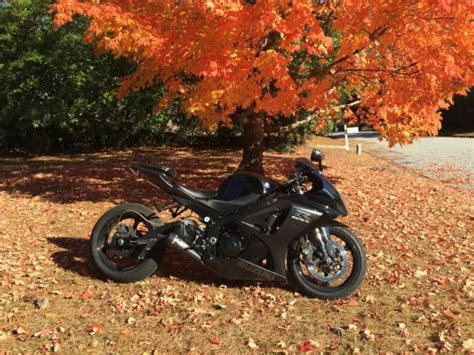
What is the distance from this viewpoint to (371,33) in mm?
6234

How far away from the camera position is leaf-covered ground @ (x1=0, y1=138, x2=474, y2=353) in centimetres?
341

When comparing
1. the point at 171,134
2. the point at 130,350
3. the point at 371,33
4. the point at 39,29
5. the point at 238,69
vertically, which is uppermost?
the point at 39,29

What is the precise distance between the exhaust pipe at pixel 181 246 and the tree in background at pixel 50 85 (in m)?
11.1

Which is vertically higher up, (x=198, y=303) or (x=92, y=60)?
(x=92, y=60)

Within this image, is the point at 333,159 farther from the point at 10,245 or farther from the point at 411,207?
the point at 10,245

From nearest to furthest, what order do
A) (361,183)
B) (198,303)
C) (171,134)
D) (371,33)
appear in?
1. (198,303)
2. (371,33)
3. (361,183)
4. (171,134)

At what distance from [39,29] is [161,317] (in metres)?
14.6

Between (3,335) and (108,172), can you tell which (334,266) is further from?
(108,172)

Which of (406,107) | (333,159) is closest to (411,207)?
(406,107)

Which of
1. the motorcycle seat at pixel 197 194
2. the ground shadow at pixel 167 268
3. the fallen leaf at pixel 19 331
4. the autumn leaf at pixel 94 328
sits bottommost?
the autumn leaf at pixel 94 328

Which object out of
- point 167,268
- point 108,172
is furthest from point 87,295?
point 108,172

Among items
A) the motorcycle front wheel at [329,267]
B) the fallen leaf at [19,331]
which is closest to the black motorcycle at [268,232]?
the motorcycle front wheel at [329,267]

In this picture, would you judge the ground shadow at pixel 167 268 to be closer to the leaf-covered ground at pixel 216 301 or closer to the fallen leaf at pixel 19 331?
the leaf-covered ground at pixel 216 301

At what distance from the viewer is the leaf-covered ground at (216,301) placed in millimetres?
3408
